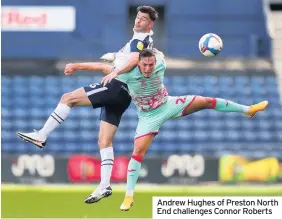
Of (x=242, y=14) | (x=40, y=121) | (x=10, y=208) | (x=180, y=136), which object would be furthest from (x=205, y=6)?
(x=10, y=208)

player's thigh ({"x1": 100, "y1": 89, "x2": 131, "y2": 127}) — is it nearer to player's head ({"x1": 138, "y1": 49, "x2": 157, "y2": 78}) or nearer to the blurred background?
player's head ({"x1": 138, "y1": 49, "x2": 157, "y2": 78})

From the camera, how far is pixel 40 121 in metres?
24.7

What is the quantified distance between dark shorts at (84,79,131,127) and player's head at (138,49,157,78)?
13.3 inches

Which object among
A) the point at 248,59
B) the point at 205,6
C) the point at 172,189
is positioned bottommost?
the point at 172,189

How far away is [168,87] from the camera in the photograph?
23984 mm

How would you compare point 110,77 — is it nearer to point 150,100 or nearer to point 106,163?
point 150,100

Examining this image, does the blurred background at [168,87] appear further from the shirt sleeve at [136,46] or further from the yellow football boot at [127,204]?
the shirt sleeve at [136,46]

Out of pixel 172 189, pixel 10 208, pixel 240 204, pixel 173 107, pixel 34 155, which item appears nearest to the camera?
pixel 173 107

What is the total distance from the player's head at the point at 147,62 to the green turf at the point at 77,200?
4.17 meters

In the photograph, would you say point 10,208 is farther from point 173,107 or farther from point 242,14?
point 242,14

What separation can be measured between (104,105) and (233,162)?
1347 cm

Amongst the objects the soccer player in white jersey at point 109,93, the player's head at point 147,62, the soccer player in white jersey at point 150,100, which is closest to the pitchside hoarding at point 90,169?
the soccer player in white jersey at point 109,93

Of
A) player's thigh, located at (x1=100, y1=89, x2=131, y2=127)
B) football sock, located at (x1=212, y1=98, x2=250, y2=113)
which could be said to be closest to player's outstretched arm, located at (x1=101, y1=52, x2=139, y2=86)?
player's thigh, located at (x1=100, y1=89, x2=131, y2=127)

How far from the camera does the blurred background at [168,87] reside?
22859mm
